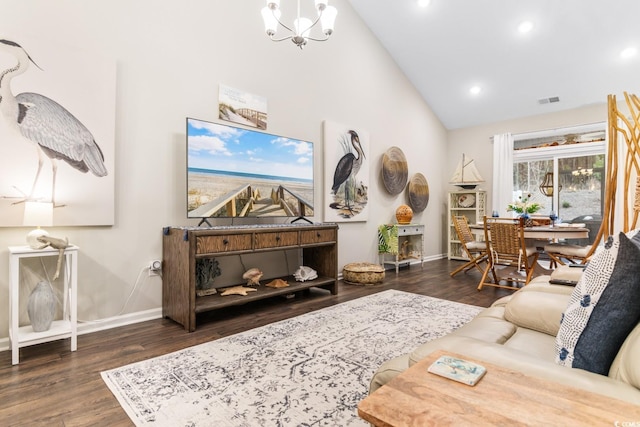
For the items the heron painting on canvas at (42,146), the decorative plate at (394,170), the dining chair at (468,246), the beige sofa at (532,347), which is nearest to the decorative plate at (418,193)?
the decorative plate at (394,170)

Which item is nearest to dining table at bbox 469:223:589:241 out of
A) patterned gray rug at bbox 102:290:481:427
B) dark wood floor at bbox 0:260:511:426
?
dark wood floor at bbox 0:260:511:426

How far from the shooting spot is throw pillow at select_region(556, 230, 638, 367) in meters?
1.01

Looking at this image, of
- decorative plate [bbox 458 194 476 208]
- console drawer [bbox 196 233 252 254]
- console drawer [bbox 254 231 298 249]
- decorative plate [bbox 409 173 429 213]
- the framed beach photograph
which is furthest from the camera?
decorative plate [bbox 458 194 476 208]

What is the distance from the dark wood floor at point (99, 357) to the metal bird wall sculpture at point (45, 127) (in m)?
1.06

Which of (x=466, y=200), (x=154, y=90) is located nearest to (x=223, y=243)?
(x=154, y=90)

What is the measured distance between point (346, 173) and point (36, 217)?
3377mm

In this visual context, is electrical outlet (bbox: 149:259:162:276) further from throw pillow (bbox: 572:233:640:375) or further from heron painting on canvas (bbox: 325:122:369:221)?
throw pillow (bbox: 572:233:640:375)

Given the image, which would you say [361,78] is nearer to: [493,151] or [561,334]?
[493,151]

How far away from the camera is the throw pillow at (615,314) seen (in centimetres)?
94

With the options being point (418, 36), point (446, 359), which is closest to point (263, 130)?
point (418, 36)

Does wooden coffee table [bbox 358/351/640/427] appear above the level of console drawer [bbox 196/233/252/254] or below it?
below

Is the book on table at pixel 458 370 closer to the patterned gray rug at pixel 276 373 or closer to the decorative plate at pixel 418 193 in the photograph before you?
the patterned gray rug at pixel 276 373

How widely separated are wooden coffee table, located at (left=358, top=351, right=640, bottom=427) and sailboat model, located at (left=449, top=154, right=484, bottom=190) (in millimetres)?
5827

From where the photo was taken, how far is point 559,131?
18.7 feet
